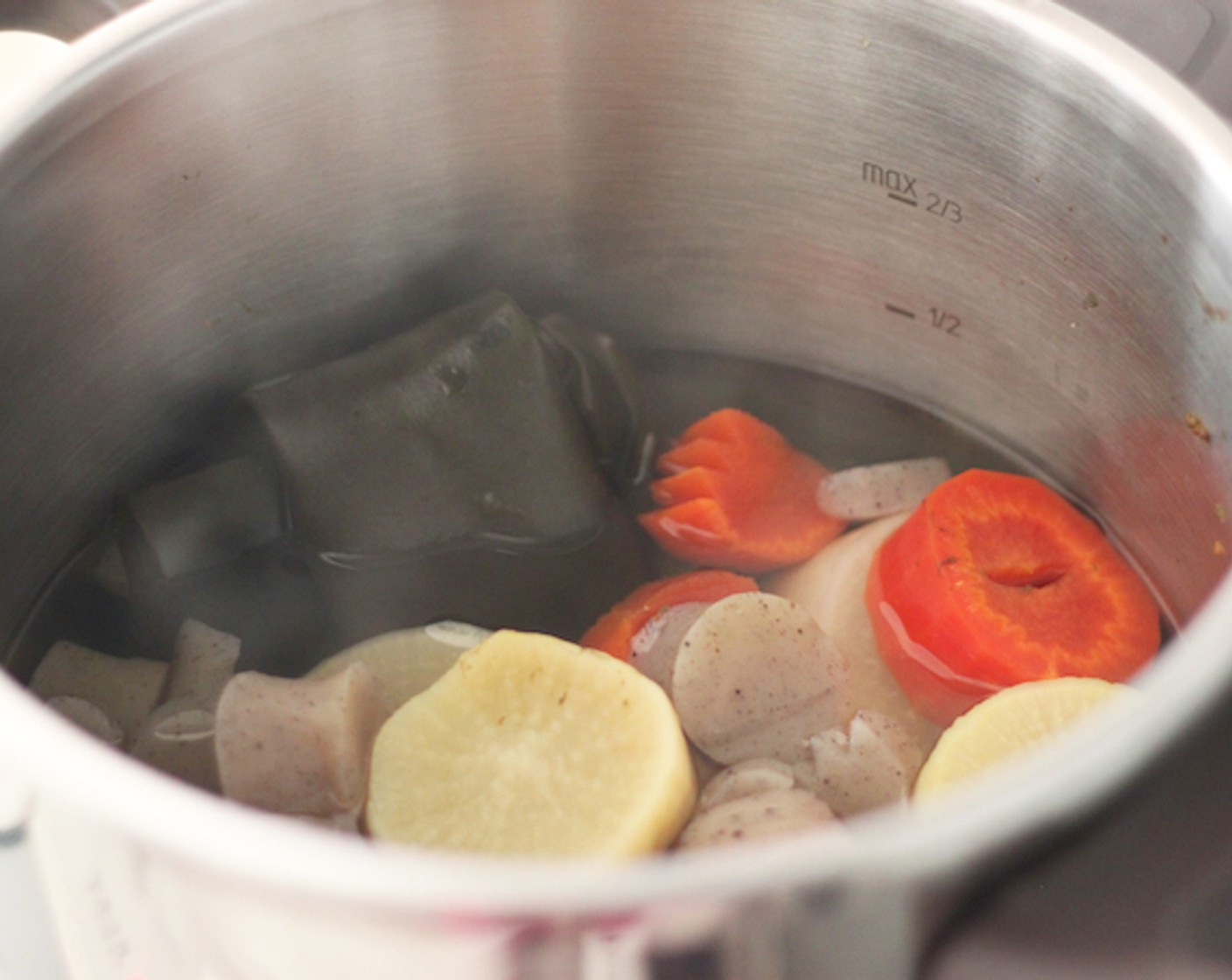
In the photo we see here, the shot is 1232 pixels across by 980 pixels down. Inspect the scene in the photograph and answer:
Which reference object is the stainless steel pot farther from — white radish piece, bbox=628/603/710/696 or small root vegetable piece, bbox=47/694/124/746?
white radish piece, bbox=628/603/710/696

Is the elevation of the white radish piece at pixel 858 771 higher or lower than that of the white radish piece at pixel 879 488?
→ lower

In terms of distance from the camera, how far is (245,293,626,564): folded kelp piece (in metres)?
1.07

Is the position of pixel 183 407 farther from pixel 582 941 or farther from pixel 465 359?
pixel 582 941

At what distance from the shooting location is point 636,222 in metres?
1.17

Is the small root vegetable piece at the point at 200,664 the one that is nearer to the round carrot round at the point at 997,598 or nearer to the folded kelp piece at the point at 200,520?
the folded kelp piece at the point at 200,520

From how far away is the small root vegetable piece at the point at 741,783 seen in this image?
822mm

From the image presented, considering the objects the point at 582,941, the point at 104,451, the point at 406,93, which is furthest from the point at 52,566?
the point at 582,941

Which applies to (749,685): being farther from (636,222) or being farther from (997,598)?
(636,222)

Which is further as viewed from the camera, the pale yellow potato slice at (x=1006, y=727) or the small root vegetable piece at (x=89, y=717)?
the small root vegetable piece at (x=89, y=717)

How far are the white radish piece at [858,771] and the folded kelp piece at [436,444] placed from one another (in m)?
0.33

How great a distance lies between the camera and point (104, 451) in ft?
3.54

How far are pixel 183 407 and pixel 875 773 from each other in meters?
0.67

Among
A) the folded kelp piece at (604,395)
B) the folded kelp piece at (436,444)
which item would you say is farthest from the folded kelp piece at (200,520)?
the folded kelp piece at (604,395)

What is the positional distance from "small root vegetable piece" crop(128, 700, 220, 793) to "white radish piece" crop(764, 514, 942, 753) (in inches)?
18.3
